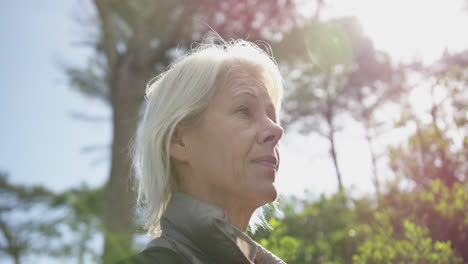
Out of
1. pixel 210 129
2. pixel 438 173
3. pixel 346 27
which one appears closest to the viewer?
pixel 210 129

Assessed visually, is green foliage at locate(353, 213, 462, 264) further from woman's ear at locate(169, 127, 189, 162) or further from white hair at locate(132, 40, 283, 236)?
woman's ear at locate(169, 127, 189, 162)

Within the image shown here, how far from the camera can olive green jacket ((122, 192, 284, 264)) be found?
4.98 feet

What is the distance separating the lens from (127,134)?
8.43 metres

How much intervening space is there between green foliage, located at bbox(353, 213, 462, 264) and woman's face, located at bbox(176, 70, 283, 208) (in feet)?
6.91

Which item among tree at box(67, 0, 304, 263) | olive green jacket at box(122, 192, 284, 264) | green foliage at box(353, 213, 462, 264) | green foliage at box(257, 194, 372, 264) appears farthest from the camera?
tree at box(67, 0, 304, 263)

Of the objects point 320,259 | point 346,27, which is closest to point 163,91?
point 320,259

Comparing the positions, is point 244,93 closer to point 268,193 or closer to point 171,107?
point 171,107

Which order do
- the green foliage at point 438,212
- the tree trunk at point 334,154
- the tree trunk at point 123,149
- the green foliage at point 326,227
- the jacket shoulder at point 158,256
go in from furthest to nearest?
the tree trunk at point 334,154, the tree trunk at point 123,149, the green foliage at point 326,227, the green foliage at point 438,212, the jacket shoulder at point 158,256

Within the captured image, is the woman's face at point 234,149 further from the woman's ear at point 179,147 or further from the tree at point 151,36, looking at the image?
the tree at point 151,36

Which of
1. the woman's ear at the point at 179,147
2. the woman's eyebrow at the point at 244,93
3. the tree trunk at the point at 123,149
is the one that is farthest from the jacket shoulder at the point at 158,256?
the tree trunk at the point at 123,149

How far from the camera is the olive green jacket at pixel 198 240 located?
59.7 inches

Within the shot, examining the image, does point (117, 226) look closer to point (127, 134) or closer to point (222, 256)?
point (127, 134)

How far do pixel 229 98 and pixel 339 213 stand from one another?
17.9 feet

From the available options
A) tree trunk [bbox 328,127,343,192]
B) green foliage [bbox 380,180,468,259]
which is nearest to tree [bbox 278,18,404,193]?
tree trunk [bbox 328,127,343,192]
